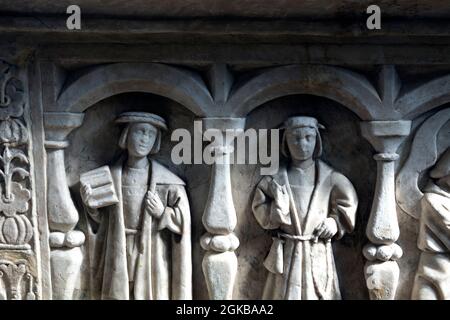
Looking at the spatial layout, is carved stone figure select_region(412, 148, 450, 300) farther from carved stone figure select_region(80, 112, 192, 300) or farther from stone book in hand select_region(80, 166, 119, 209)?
stone book in hand select_region(80, 166, 119, 209)

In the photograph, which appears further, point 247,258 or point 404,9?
point 247,258

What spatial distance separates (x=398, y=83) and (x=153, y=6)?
3.13 feet

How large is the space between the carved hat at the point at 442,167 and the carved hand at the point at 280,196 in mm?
554

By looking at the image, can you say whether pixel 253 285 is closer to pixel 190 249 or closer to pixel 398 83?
pixel 190 249

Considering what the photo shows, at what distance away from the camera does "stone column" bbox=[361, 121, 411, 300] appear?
343 centimetres

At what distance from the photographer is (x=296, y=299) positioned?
3.46m

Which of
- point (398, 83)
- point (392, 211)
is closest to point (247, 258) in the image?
point (392, 211)

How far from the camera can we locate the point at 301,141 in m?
3.42

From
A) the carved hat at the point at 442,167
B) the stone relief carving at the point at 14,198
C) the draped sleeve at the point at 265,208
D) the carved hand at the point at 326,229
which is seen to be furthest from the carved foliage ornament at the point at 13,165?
the carved hat at the point at 442,167

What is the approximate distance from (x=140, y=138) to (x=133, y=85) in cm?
20

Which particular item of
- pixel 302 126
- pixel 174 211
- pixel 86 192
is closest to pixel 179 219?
pixel 174 211

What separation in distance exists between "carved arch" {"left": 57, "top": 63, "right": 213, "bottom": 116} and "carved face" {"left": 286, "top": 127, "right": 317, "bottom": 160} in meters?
0.32

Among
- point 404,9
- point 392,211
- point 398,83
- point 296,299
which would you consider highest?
point 404,9

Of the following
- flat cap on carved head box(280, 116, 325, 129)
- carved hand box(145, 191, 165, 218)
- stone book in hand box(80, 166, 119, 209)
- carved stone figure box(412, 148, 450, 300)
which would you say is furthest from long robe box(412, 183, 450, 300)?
stone book in hand box(80, 166, 119, 209)
